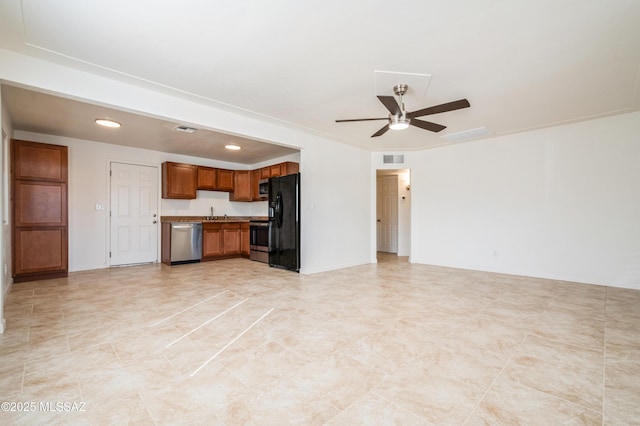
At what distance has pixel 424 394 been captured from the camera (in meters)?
1.71

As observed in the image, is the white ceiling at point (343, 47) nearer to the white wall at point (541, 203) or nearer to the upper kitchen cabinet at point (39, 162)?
the white wall at point (541, 203)

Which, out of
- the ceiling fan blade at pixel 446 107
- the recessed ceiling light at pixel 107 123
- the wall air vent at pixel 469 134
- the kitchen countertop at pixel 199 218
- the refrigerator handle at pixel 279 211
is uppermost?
the wall air vent at pixel 469 134

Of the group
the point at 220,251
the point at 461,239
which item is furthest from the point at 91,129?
the point at 461,239

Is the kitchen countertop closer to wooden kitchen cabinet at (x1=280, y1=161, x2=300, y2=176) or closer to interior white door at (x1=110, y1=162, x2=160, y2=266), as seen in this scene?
interior white door at (x1=110, y1=162, x2=160, y2=266)

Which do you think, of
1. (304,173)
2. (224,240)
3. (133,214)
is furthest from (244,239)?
(304,173)

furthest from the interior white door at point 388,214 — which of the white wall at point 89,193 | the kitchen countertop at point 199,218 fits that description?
the white wall at point 89,193

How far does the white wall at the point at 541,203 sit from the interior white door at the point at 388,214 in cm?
168

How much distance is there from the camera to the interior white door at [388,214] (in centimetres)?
807

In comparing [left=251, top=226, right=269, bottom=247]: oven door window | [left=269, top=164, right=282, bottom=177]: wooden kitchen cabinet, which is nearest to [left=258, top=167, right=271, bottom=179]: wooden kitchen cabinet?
[left=269, top=164, right=282, bottom=177]: wooden kitchen cabinet

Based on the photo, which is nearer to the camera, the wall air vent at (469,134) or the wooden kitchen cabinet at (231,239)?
the wall air vent at (469,134)

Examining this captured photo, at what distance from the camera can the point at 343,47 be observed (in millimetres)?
2434

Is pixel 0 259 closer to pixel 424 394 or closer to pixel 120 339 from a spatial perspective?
pixel 120 339

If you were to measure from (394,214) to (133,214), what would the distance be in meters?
6.50

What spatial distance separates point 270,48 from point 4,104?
378 cm
